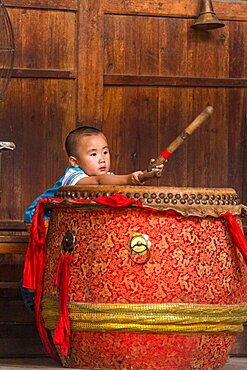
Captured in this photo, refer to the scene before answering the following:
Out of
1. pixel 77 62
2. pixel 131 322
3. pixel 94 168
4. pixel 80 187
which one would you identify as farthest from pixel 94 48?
pixel 131 322

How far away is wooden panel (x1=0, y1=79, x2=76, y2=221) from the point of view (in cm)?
605

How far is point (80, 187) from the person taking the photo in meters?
4.68

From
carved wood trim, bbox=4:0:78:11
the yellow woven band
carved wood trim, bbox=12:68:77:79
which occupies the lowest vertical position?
the yellow woven band

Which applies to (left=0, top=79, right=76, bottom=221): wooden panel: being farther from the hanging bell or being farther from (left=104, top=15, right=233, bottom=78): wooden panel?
the hanging bell

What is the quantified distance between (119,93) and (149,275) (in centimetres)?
188

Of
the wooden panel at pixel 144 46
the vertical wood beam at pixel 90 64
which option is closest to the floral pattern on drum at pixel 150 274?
the vertical wood beam at pixel 90 64

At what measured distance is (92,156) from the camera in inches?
204

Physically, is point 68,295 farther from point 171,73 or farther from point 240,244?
point 171,73

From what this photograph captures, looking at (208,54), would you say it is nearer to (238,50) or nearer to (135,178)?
(238,50)

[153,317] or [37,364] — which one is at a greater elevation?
[153,317]

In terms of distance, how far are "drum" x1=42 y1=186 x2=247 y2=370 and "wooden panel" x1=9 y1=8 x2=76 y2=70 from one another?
61.1 inches

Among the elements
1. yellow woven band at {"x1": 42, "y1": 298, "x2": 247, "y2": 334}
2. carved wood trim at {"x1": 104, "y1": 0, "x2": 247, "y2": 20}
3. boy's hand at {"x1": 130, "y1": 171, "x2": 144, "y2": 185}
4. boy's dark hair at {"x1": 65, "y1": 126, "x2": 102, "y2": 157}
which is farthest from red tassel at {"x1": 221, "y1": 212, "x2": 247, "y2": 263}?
carved wood trim at {"x1": 104, "y1": 0, "x2": 247, "y2": 20}

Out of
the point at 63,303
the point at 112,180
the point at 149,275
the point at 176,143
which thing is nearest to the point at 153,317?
the point at 149,275

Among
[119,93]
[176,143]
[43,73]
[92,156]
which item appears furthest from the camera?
[119,93]
